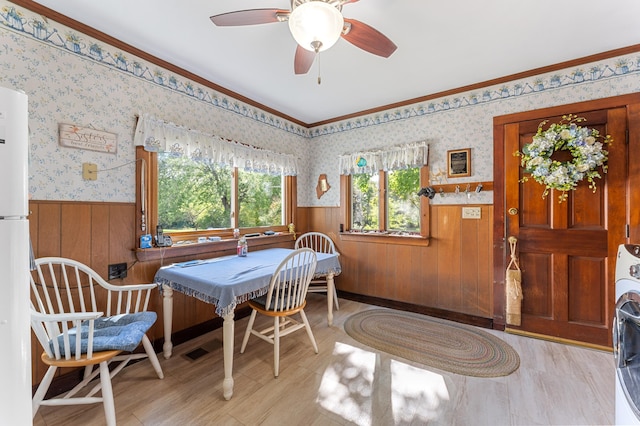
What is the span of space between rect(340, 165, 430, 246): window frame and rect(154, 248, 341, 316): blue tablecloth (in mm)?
1160

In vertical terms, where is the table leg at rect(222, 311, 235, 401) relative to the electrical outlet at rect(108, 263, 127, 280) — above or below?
below

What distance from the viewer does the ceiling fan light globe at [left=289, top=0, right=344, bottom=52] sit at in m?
1.30

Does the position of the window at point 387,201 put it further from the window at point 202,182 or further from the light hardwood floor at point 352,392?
the light hardwood floor at point 352,392

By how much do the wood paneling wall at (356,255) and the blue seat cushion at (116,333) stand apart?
1.47 ft

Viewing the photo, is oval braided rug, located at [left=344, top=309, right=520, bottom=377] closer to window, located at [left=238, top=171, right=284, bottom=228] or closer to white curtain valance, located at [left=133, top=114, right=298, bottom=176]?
window, located at [left=238, top=171, right=284, bottom=228]

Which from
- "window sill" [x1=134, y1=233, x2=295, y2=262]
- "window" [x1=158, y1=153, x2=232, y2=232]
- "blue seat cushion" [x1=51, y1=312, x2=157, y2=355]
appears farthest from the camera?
"window" [x1=158, y1=153, x2=232, y2=232]

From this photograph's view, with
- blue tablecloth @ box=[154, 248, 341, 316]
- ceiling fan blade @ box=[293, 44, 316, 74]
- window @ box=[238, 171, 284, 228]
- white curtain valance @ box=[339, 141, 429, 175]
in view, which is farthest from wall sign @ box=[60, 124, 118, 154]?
white curtain valance @ box=[339, 141, 429, 175]

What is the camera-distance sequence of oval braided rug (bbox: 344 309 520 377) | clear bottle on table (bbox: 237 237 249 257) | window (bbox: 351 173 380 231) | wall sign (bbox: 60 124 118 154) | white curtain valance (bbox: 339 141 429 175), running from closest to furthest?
wall sign (bbox: 60 124 118 154), oval braided rug (bbox: 344 309 520 377), clear bottle on table (bbox: 237 237 249 257), white curtain valance (bbox: 339 141 429 175), window (bbox: 351 173 380 231)

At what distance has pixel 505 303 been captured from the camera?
264cm

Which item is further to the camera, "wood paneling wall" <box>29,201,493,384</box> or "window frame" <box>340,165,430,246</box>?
"window frame" <box>340,165,430,246</box>

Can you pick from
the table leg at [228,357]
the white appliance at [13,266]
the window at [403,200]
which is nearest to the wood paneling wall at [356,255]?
the window at [403,200]

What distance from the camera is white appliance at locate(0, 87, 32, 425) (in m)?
0.91

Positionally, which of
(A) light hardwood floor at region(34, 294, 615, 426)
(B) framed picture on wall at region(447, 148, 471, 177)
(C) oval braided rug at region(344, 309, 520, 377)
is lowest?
(A) light hardwood floor at region(34, 294, 615, 426)

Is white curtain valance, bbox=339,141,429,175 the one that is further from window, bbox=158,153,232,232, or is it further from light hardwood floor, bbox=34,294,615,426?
light hardwood floor, bbox=34,294,615,426
